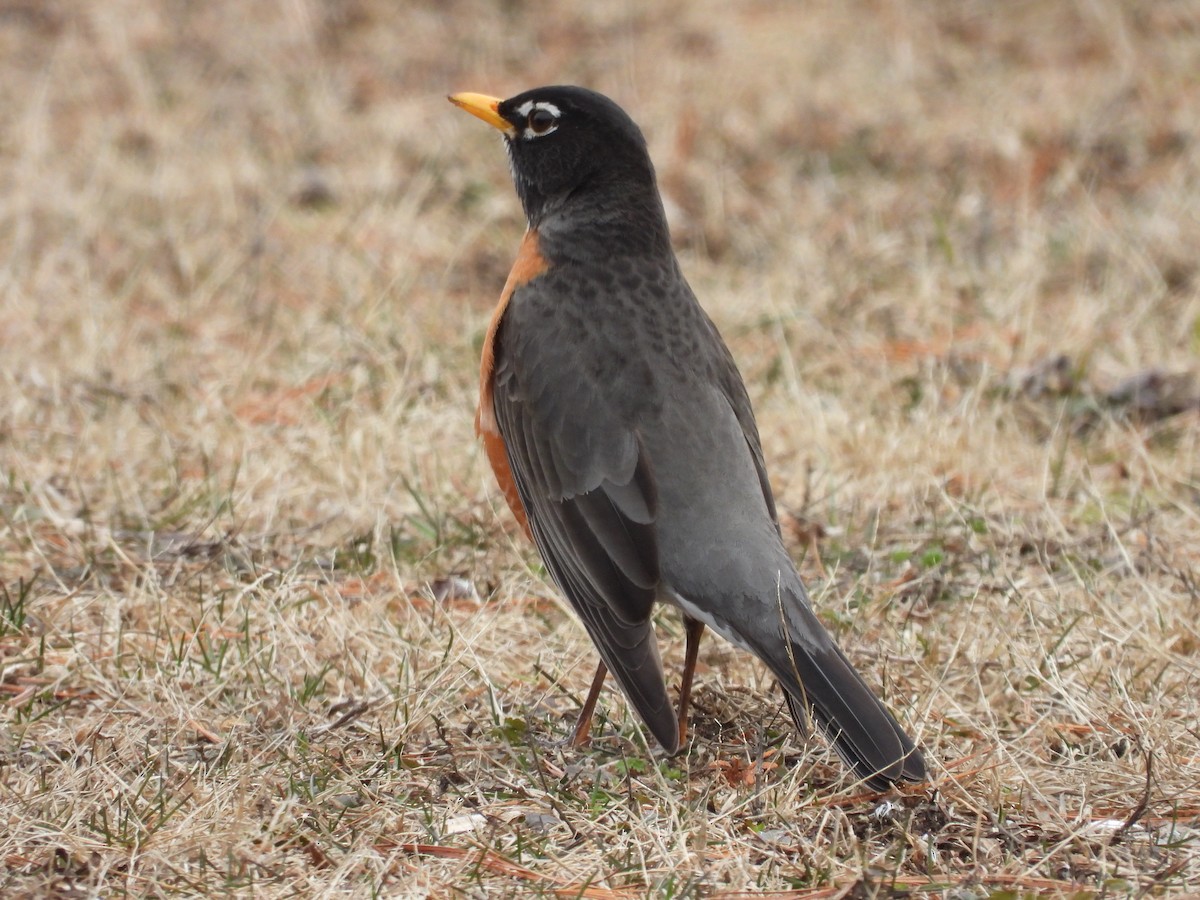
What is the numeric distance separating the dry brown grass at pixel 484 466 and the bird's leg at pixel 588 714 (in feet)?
0.24

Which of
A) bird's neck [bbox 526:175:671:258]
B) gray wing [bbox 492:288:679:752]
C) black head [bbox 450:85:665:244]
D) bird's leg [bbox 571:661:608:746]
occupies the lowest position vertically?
bird's leg [bbox 571:661:608:746]

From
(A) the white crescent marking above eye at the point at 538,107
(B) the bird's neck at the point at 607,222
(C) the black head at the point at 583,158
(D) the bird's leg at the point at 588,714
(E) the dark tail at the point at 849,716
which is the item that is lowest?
(D) the bird's leg at the point at 588,714

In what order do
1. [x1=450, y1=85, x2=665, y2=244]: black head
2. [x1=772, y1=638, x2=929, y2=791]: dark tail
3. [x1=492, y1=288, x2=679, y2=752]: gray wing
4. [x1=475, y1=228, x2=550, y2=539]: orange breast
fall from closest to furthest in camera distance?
[x1=772, y1=638, x2=929, y2=791]: dark tail
[x1=492, y1=288, x2=679, y2=752]: gray wing
[x1=475, y1=228, x2=550, y2=539]: orange breast
[x1=450, y1=85, x2=665, y2=244]: black head

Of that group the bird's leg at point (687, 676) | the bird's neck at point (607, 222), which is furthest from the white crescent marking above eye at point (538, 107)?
the bird's leg at point (687, 676)

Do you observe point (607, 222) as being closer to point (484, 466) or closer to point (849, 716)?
point (484, 466)

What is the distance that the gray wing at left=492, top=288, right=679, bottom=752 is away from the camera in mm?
3662

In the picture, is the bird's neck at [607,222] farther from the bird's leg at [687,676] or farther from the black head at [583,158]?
the bird's leg at [687,676]

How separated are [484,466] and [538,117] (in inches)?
51.3

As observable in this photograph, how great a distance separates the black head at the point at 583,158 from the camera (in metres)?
4.57

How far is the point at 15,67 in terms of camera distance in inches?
384

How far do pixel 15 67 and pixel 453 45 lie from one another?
8.52ft

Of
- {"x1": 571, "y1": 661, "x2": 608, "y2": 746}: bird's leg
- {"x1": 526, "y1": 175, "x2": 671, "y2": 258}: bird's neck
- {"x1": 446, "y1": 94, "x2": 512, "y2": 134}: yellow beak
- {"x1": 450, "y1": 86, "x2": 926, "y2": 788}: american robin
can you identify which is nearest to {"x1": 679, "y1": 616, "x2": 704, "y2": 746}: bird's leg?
{"x1": 450, "y1": 86, "x2": 926, "y2": 788}: american robin

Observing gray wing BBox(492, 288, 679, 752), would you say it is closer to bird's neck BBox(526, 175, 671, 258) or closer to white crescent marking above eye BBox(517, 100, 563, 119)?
bird's neck BBox(526, 175, 671, 258)

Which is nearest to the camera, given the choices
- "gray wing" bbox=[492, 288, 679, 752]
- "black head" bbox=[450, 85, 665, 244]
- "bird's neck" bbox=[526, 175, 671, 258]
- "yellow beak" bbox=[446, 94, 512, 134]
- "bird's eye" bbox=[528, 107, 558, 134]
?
"gray wing" bbox=[492, 288, 679, 752]
